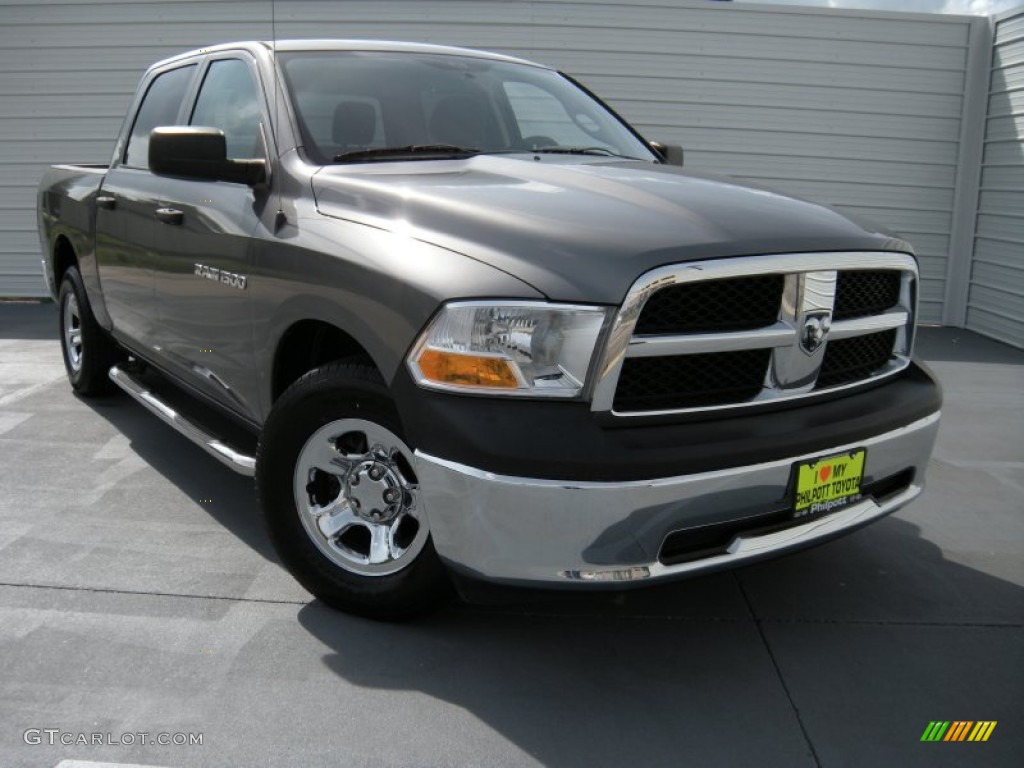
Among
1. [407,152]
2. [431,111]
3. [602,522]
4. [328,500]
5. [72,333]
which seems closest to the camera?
[602,522]

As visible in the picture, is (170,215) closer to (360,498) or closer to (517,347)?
(360,498)

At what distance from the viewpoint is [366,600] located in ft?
9.62

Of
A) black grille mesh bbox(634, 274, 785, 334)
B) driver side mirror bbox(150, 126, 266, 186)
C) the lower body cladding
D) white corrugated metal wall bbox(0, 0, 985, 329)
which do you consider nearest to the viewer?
the lower body cladding

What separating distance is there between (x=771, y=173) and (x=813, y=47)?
48.7 inches

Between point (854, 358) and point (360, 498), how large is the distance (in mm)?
1585

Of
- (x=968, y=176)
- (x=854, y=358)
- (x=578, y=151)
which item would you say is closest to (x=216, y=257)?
(x=578, y=151)

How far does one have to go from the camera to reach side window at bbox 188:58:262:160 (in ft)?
11.8

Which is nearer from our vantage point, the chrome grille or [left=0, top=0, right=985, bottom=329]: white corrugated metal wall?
the chrome grille

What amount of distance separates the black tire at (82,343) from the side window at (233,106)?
171 cm

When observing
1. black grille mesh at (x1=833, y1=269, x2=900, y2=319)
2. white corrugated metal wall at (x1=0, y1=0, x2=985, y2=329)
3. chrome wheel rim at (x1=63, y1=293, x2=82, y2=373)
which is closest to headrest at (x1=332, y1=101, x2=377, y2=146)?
black grille mesh at (x1=833, y1=269, x2=900, y2=319)

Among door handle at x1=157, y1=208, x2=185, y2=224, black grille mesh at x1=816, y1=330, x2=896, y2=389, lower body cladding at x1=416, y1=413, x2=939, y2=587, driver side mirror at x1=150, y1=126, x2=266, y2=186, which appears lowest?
lower body cladding at x1=416, y1=413, x2=939, y2=587

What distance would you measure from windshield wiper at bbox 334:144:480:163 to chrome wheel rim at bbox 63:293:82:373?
3.07 metres

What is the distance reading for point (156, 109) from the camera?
15.7ft

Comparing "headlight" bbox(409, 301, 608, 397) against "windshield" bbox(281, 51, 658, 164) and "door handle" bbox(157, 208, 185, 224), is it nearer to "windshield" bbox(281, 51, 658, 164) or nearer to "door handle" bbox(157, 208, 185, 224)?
"windshield" bbox(281, 51, 658, 164)
